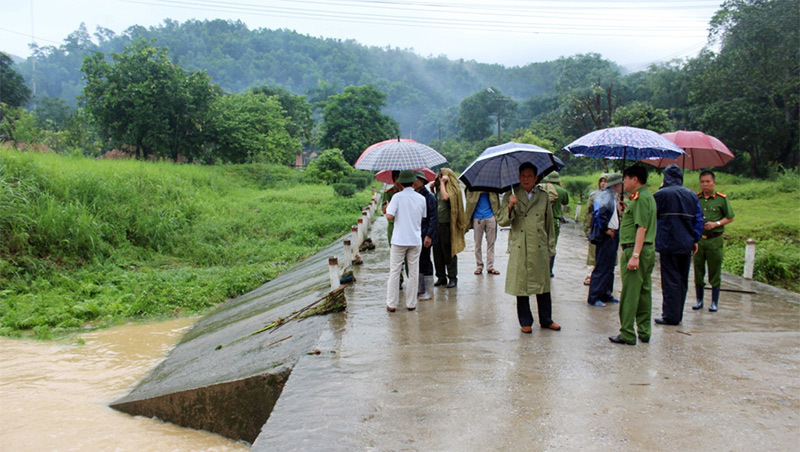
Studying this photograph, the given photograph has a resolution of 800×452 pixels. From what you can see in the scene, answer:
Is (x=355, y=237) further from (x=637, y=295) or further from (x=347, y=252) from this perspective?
(x=637, y=295)

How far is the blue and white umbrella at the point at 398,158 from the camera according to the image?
19.8 ft

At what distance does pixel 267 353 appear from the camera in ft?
19.1

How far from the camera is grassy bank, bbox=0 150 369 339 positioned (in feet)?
31.8

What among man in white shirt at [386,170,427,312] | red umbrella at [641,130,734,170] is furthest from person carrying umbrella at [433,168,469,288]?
red umbrella at [641,130,734,170]

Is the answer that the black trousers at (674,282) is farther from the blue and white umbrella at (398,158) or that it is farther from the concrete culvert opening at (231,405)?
the concrete culvert opening at (231,405)

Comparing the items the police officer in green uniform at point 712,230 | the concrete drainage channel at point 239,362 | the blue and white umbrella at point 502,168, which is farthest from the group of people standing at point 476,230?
the police officer in green uniform at point 712,230

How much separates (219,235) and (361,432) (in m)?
13.0

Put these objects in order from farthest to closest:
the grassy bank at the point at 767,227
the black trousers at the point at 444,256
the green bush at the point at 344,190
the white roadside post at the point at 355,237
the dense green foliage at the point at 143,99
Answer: the dense green foliage at the point at 143,99
the green bush at the point at 344,190
the grassy bank at the point at 767,227
the white roadside post at the point at 355,237
the black trousers at the point at 444,256

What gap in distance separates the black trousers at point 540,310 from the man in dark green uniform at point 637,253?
2.45 feet

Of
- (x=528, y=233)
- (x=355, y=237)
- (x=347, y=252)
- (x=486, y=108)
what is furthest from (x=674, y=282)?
(x=486, y=108)

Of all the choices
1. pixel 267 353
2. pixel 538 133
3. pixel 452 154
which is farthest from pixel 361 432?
pixel 452 154

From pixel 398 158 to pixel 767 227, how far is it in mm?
12913

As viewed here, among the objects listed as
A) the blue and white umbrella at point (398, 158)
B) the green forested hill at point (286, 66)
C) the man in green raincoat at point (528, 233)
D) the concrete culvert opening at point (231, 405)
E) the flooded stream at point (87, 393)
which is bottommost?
the flooded stream at point (87, 393)

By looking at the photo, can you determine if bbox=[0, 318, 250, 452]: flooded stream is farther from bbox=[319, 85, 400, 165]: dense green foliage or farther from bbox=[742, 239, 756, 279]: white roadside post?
bbox=[319, 85, 400, 165]: dense green foliage
